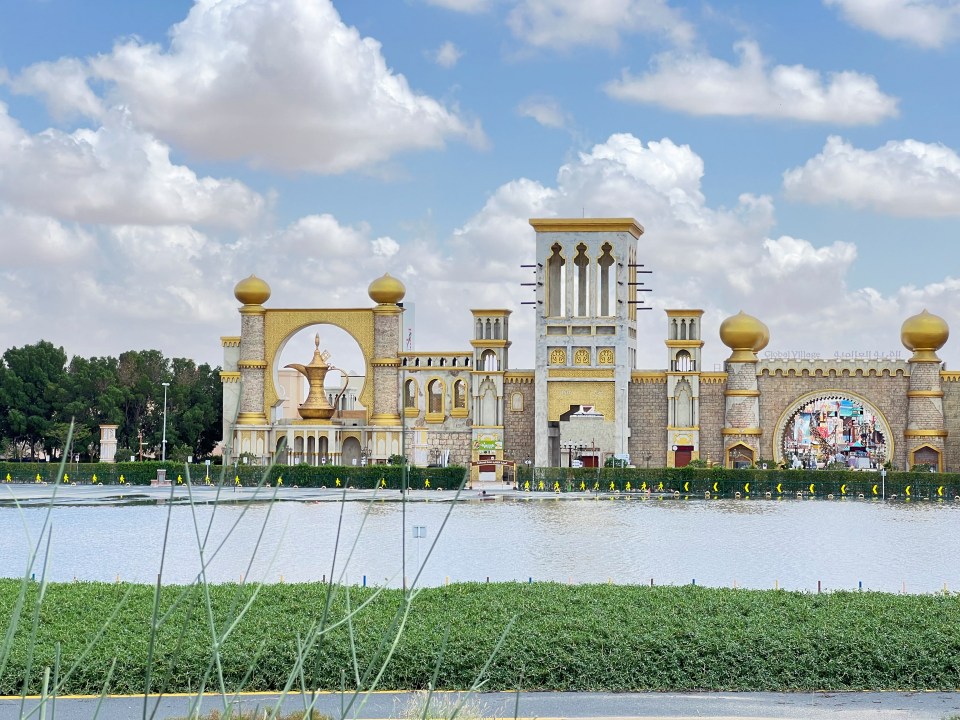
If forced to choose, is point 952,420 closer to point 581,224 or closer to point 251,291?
point 581,224

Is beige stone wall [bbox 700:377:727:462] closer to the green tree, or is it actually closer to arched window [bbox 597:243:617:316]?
arched window [bbox 597:243:617:316]

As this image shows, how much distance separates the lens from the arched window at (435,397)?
2238 inches

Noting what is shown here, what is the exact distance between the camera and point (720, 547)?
30062 millimetres

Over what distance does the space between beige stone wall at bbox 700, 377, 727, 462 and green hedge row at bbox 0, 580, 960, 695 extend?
130 feet

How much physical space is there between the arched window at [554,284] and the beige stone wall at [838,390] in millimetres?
8789

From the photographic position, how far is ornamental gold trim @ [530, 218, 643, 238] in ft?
181

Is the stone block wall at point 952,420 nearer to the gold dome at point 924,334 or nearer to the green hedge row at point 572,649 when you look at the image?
the gold dome at point 924,334

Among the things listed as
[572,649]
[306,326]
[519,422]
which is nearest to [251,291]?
[306,326]

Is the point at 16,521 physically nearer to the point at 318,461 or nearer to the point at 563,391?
the point at 318,461

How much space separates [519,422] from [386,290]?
7.92 metres

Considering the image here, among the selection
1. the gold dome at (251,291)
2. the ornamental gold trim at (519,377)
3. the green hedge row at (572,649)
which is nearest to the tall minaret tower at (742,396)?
the ornamental gold trim at (519,377)

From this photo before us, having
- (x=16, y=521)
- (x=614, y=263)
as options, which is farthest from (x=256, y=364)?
(x=16, y=521)

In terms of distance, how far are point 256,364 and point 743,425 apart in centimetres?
2036

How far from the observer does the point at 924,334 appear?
52500 mm
